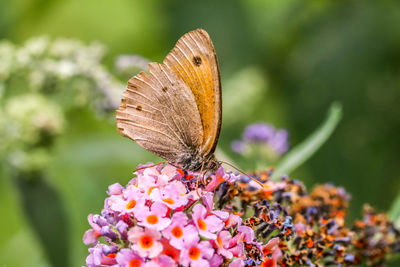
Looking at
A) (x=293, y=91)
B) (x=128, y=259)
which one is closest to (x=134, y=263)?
(x=128, y=259)

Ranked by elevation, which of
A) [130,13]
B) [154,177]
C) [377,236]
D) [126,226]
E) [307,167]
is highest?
[130,13]

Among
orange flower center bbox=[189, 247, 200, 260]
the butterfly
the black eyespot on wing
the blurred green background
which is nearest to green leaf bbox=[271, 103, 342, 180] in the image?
the butterfly

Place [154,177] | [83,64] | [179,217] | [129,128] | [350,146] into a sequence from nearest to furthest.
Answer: [179,217]
[154,177]
[129,128]
[83,64]
[350,146]

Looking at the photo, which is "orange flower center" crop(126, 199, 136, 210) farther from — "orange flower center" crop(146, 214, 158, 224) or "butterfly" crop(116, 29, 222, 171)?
"butterfly" crop(116, 29, 222, 171)

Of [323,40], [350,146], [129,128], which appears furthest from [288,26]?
[129,128]

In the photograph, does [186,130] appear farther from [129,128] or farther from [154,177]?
[154,177]

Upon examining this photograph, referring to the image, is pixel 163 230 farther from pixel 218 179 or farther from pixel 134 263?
pixel 218 179
